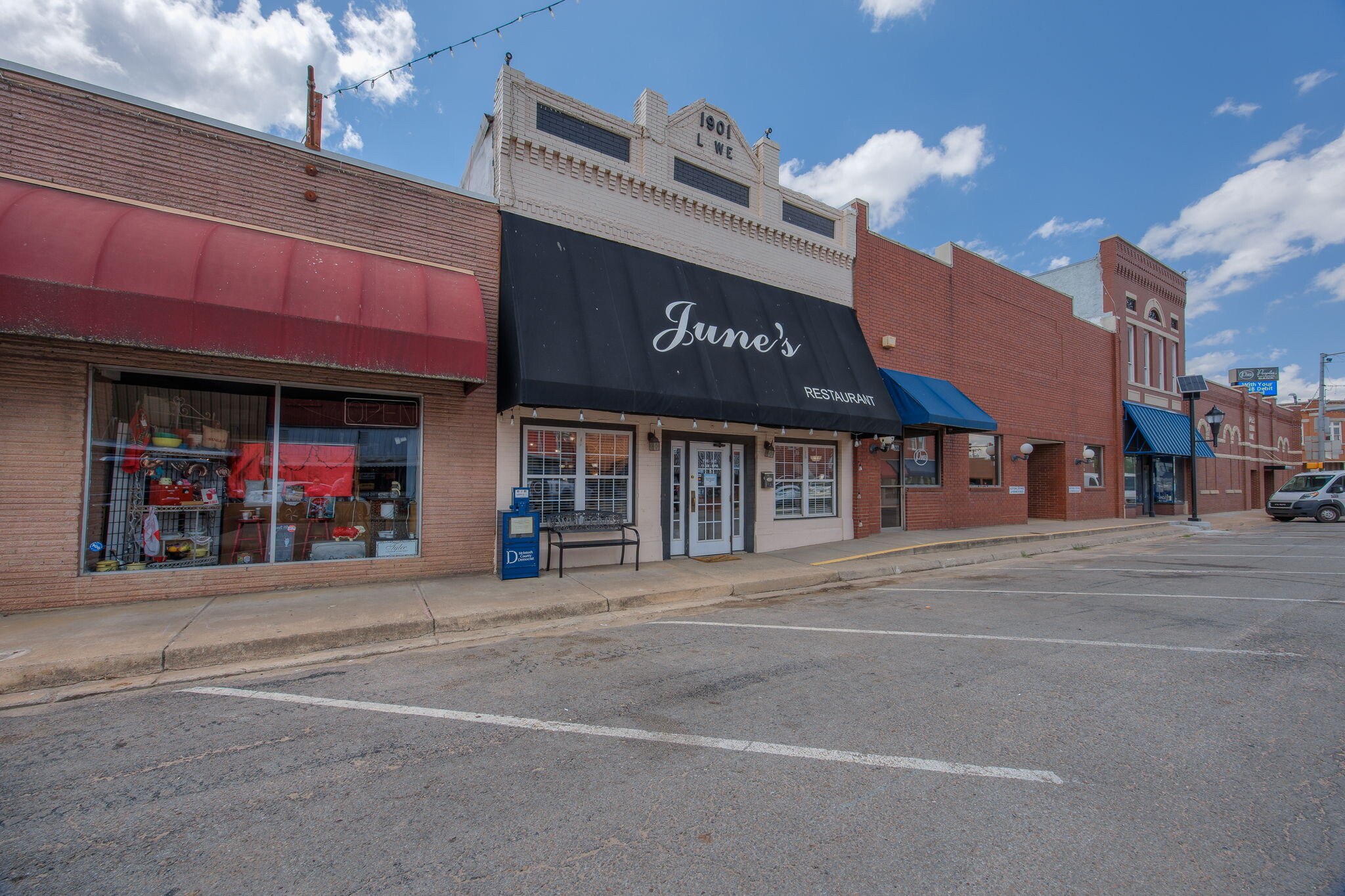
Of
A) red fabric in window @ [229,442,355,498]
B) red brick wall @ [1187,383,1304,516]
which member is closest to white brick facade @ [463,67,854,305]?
red fabric in window @ [229,442,355,498]

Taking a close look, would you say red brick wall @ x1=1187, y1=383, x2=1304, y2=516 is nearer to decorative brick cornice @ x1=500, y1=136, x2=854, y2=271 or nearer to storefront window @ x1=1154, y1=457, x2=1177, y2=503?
storefront window @ x1=1154, y1=457, x2=1177, y2=503

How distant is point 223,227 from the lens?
719 cm

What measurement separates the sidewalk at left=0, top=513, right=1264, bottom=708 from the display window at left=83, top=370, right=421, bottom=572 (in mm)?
718

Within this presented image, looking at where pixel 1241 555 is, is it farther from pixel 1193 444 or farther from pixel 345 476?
pixel 345 476

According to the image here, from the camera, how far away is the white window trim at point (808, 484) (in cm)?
1238

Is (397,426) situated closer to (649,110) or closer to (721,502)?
(721,502)

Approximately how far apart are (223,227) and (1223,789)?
1041 cm

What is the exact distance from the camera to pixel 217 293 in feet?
21.6

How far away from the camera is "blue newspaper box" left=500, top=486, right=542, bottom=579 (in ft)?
28.2

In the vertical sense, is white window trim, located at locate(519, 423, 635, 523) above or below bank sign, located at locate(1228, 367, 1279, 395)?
below

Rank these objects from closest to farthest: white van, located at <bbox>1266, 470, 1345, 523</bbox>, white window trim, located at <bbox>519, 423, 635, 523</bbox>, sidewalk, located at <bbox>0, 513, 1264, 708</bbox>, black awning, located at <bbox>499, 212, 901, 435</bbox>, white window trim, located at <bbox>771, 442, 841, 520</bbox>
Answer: sidewalk, located at <bbox>0, 513, 1264, 708</bbox>
black awning, located at <bbox>499, 212, 901, 435</bbox>
white window trim, located at <bbox>519, 423, 635, 523</bbox>
white window trim, located at <bbox>771, 442, 841, 520</bbox>
white van, located at <bbox>1266, 470, 1345, 523</bbox>

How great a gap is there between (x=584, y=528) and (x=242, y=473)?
468 cm

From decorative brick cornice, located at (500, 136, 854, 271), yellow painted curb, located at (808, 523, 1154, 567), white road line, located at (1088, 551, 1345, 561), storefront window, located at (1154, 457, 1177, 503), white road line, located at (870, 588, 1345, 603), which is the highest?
decorative brick cornice, located at (500, 136, 854, 271)

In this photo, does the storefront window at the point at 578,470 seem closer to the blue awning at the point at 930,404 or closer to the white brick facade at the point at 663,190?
the white brick facade at the point at 663,190
